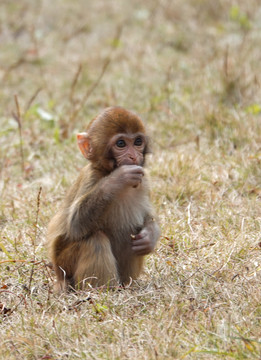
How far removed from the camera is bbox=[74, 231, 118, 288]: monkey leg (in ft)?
15.2

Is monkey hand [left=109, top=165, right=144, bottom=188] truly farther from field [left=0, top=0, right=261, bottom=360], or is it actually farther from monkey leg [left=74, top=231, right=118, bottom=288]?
field [left=0, top=0, right=261, bottom=360]

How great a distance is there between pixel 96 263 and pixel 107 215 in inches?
14.9

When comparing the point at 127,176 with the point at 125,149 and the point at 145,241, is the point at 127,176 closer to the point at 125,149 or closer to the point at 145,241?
the point at 125,149

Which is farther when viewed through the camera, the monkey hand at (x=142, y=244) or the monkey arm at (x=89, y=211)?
the monkey hand at (x=142, y=244)

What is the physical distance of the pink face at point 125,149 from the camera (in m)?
4.68

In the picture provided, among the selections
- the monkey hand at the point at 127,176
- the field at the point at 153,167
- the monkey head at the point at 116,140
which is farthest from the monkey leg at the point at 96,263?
the monkey head at the point at 116,140

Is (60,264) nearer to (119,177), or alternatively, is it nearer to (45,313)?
(45,313)

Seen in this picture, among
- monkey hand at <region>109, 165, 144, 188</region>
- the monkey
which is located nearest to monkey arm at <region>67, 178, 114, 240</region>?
the monkey

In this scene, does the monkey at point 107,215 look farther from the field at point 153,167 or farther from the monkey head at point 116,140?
the field at point 153,167

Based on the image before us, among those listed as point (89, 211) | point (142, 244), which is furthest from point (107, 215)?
point (142, 244)

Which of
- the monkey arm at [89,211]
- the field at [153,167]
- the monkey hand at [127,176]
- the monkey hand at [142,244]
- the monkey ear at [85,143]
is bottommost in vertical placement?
the field at [153,167]

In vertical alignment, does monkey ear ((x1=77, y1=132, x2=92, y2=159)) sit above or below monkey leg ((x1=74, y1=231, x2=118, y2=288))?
above

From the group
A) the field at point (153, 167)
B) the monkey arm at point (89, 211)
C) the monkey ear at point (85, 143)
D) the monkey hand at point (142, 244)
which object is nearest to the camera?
the field at point (153, 167)

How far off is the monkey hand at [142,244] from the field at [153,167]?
0.86ft
